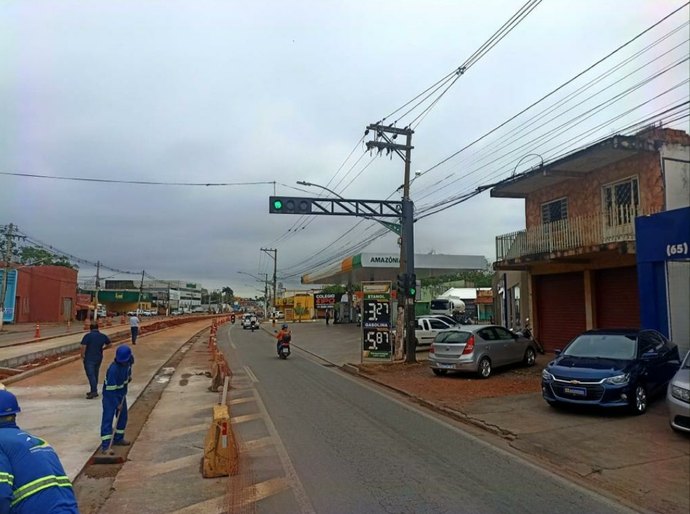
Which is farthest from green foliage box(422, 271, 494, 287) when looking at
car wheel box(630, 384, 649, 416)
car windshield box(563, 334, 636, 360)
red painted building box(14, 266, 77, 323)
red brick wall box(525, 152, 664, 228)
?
car wheel box(630, 384, 649, 416)

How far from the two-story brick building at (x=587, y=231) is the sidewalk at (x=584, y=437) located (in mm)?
5296

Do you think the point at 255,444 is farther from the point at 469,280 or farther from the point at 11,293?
the point at 469,280

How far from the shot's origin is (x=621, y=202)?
17.9m

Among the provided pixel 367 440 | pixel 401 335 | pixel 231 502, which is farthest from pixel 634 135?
pixel 231 502

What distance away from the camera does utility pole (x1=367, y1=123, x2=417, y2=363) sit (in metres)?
20.3

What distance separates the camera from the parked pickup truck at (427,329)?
26.7 m

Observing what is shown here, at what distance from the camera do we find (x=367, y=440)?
8633 millimetres

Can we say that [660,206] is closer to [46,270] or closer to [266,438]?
[266,438]

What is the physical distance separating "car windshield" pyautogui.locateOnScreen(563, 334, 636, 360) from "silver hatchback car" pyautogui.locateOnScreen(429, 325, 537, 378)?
4.44m

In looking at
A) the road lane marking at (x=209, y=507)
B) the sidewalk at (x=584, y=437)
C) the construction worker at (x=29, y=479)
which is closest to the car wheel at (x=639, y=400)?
the sidewalk at (x=584, y=437)

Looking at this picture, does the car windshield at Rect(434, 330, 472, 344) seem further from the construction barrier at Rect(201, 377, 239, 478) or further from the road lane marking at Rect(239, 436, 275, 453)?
the construction barrier at Rect(201, 377, 239, 478)

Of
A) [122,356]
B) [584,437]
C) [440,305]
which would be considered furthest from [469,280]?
[122,356]

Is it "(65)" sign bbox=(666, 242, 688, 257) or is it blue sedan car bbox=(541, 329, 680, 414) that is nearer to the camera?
blue sedan car bbox=(541, 329, 680, 414)

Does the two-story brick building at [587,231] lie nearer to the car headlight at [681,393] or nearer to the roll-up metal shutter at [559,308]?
the roll-up metal shutter at [559,308]
